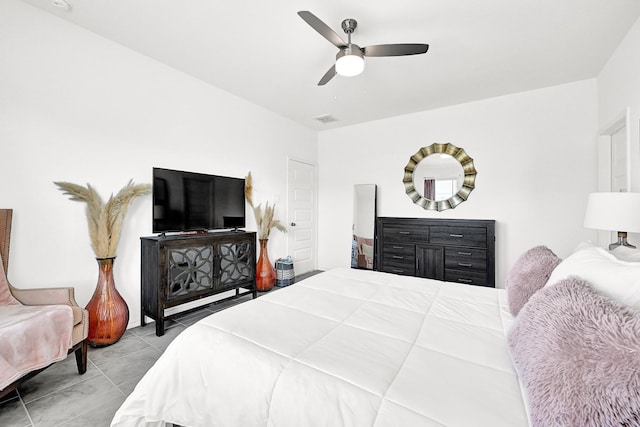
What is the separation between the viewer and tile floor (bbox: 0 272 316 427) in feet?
5.07

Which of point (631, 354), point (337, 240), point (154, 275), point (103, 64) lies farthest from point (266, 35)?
point (337, 240)

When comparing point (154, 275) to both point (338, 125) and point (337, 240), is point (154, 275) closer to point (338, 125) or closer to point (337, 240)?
point (337, 240)

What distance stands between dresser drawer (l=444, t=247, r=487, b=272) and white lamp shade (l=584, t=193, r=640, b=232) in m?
1.55

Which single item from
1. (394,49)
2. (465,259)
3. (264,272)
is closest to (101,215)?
(264,272)

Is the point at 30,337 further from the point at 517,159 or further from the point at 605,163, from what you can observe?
the point at 605,163

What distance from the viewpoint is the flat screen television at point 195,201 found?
9.04ft

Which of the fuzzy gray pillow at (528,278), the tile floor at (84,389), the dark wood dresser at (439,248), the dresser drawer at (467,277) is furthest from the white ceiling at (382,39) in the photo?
the tile floor at (84,389)

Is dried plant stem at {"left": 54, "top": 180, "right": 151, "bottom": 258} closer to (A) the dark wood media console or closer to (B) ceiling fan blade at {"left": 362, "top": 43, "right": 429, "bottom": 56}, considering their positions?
(A) the dark wood media console

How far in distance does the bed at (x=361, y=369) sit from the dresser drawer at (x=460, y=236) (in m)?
2.24

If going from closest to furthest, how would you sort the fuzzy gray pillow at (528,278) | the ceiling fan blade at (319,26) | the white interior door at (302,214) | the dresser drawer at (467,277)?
1. the fuzzy gray pillow at (528,278)
2. the ceiling fan blade at (319,26)
3. the dresser drawer at (467,277)
4. the white interior door at (302,214)

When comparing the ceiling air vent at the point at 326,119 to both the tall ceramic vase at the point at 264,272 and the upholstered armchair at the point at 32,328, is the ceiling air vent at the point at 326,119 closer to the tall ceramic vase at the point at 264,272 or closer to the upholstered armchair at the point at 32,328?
the tall ceramic vase at the point at 264,272

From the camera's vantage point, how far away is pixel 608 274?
1023mm

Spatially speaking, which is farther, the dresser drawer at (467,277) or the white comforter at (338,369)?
the dresser drawer at (467,277)

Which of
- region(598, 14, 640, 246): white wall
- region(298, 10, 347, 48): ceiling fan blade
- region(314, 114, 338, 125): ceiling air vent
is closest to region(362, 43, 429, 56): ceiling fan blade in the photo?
region(298, 10, 347, 48): ceiling fan blade
